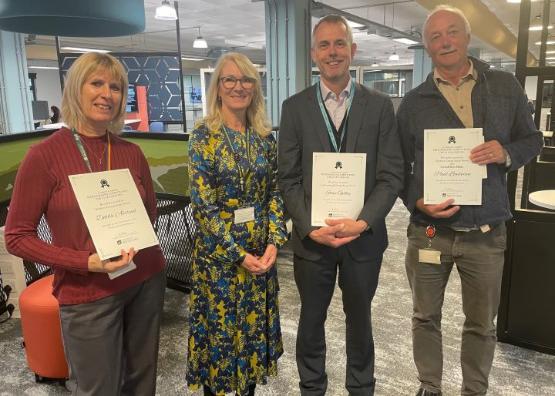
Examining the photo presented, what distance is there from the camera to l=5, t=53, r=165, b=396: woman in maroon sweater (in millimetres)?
1280

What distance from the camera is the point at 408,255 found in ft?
6.37

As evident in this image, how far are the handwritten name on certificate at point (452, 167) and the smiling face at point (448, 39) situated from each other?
0.90 feet

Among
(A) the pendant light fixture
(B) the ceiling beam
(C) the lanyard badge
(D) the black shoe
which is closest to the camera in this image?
(A) the pendant light fixture

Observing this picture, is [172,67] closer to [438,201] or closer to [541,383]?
[438,201]

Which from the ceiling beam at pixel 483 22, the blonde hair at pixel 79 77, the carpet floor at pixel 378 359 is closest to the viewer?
the blonde hair at pixel 79 77

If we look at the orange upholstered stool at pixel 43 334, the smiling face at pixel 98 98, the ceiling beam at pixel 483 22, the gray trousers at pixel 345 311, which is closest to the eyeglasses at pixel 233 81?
the smiling face at pixel 98 98

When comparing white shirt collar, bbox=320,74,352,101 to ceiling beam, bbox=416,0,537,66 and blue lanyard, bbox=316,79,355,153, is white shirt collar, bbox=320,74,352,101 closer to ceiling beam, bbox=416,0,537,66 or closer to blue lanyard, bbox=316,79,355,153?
blue lanyard, bbox=316,79,355,153

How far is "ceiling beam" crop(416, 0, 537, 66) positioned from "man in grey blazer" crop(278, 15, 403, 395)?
494 centimetres

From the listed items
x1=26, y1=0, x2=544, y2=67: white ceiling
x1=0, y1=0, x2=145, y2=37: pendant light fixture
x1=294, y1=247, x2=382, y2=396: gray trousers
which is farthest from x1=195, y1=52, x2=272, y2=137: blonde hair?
x1=26, y1=0, x2=544, y2=67: white ceiling

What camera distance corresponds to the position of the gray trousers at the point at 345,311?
1720mm

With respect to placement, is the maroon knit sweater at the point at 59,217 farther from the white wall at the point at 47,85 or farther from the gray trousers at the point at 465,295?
the white wall at the point at 47,85

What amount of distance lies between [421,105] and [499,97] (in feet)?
0.96

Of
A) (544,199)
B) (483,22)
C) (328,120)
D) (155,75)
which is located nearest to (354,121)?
(328,120)

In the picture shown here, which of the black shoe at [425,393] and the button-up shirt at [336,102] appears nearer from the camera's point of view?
the button-up shirt at [336,102]
